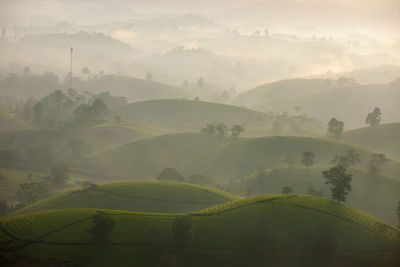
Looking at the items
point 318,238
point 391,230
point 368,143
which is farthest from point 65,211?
point 368,143

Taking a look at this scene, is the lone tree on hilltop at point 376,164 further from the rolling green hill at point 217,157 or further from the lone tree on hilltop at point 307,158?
the lone tree on hilltop at point 307,158

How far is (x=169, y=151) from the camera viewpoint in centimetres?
19375

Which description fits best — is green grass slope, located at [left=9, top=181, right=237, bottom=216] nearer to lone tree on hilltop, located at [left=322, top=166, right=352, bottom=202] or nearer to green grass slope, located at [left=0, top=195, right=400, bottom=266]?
green grass slope, located at [left=0, top=195, right=400, bottom=266]

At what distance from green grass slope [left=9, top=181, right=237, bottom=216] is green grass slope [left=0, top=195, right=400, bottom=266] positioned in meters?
17.3

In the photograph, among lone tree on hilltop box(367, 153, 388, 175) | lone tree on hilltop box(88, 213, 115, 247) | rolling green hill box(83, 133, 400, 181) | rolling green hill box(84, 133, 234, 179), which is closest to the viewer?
lone tree on hilltop box(88, 213, 115, 247)

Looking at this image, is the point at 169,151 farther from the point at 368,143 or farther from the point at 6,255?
the point at 6,255

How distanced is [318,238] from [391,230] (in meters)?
18.2

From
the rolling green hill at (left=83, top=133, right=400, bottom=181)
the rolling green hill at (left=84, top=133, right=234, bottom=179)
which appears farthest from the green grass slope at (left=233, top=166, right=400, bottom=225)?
the rolling green hill at (left=84, top=133, right=234, bottom=179)

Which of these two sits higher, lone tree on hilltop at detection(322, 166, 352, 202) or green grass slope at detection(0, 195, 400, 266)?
lone tree on hilltop at detection(322, 166, 352, 202)

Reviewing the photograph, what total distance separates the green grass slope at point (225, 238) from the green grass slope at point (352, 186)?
38.2m

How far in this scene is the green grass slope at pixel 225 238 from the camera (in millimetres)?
70938

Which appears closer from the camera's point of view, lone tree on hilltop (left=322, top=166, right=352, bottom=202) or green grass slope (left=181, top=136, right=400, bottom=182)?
lone tree on hilltop (left=322, top=166, right=352, bottom=202)

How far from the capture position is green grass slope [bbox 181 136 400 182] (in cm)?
16475

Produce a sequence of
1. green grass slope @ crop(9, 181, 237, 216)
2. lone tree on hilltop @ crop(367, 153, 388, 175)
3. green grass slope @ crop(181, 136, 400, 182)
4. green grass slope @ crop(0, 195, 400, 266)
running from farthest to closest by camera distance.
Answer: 1. green grass slope @ crop(181, 136, 400, 182)
2. lone tree on hilltop @ crop(367, 153, 388, 175)
3. green grass slope @ crop(9, 181, 237, 216)
4. green grass slope @ crop(0, 195, 400, 266)
